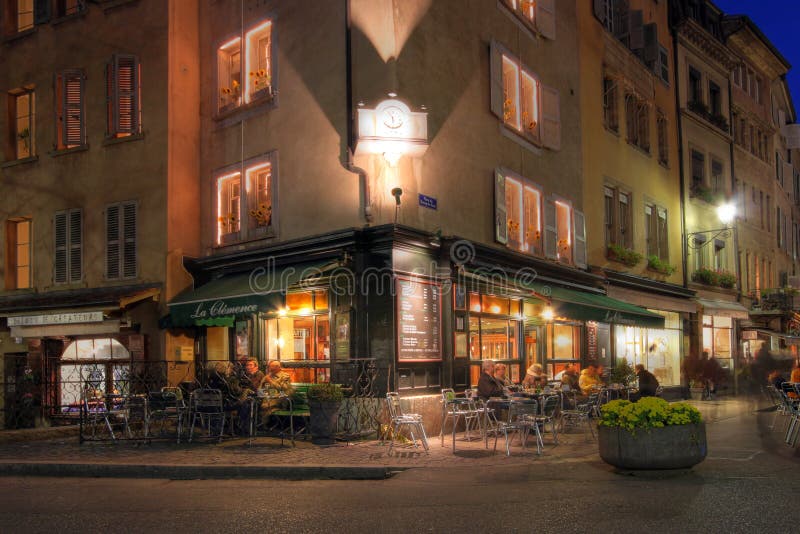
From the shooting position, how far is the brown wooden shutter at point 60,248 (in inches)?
671

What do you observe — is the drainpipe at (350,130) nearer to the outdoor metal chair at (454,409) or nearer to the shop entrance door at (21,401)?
the outdoor metal chair at (454,409)

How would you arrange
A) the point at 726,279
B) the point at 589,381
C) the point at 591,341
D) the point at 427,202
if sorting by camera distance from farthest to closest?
the point at 726,279, the point at 591,341, the point at 589,381, the point at 427,202

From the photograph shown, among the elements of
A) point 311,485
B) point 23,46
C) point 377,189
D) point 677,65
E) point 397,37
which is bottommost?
point 311,485

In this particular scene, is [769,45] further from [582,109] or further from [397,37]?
[397,37]

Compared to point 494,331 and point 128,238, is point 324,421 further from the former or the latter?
point 128,238

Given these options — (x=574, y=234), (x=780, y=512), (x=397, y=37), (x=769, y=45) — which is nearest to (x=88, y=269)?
(x=397, y=37)

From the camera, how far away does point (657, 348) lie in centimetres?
2386

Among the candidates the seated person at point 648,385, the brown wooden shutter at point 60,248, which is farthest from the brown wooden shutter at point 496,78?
the brown wooden shutter at point 60,248

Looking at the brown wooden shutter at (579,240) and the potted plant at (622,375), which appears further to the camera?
the potted plant at (622,375)

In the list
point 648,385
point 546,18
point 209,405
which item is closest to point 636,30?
point 546,18

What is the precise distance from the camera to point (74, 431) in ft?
45.0

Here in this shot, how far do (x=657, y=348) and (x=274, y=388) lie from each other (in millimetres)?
14969

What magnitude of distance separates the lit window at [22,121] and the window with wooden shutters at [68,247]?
2.20 m

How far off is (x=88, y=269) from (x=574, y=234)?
442 inches
